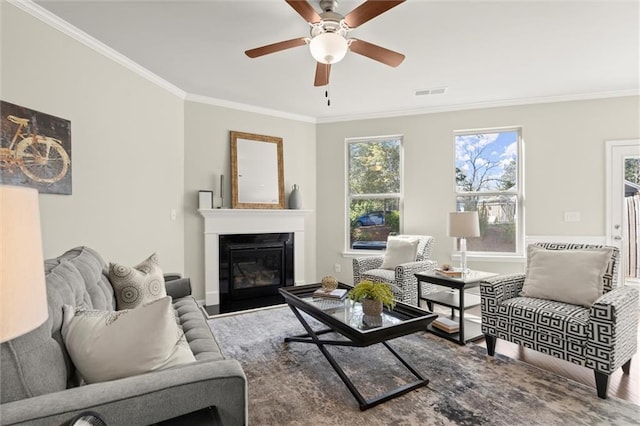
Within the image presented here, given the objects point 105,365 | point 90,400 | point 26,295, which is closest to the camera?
point 26,295

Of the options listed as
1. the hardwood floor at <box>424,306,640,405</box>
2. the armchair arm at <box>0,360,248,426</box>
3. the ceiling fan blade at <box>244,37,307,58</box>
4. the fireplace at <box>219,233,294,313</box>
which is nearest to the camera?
the armchair arm at <box>0,360,248,426</box>

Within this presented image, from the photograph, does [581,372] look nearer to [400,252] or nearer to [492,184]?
[400,252]

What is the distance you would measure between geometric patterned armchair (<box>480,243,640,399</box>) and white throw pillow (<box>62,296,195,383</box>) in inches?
89.4

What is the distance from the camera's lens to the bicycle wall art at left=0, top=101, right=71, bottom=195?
84.6 inches

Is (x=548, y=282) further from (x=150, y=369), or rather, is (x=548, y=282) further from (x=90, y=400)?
(x=90, y=400)

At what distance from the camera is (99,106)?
2.91 metres

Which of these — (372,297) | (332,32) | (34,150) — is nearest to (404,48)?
(332,32)

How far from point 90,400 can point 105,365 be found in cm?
19

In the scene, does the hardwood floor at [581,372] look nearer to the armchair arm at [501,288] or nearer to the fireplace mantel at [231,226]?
the armchair arm at [501,288]

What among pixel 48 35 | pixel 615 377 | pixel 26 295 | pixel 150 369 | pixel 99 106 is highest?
pixel 48 35

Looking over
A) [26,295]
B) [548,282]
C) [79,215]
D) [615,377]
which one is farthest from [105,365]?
[615,377]

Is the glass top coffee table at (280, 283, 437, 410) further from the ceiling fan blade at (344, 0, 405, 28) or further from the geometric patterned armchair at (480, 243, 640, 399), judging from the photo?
the ceiling fan blade at (344, 0, 405, 28)

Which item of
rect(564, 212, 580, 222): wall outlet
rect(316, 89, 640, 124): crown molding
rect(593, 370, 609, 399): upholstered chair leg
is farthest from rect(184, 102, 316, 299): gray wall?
rect(593, 370, 609, 399): upholstered chair leg

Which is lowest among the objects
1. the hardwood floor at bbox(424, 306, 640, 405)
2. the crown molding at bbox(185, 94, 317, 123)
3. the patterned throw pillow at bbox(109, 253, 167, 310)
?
the hardwood floor at bbox(424, 306, 640, 405)
